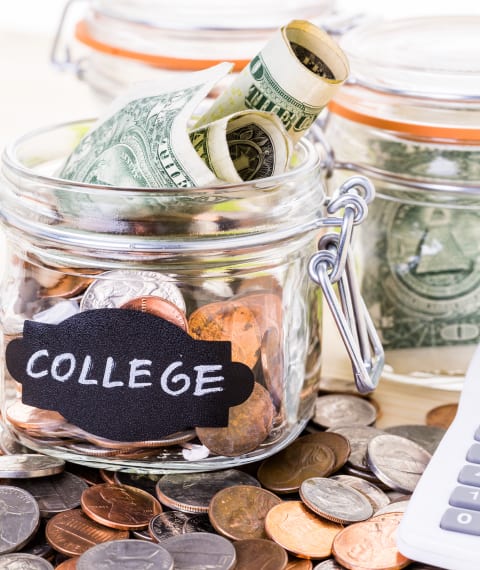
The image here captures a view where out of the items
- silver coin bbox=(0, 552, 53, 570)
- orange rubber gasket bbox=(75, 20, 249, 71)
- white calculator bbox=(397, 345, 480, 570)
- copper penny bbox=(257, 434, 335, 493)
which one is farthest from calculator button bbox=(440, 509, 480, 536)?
orange rubber gasket bbox=(75, 20, 249, 71)

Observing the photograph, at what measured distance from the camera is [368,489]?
57cm

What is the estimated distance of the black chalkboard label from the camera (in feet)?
1.77

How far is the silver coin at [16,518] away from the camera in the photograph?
1.65ft

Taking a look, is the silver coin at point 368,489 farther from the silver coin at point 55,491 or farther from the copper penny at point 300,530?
the silver coin at point 55,491

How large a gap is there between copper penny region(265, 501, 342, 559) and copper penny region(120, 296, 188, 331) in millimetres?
Result: 115

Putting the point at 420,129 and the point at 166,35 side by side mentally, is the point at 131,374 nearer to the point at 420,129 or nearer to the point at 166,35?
the point at 420,129

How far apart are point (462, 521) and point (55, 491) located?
228 mm

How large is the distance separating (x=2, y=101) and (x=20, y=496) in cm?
87

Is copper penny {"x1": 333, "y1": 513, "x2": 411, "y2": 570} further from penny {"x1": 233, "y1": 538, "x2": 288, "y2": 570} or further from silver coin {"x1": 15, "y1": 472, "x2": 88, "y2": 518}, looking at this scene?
silver coin {"x1": 15, "y1": 472, "x2": 88, "y2": 518}

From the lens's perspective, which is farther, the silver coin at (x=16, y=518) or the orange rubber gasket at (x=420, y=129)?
the orange rubber gasket at (x=420, y=129)

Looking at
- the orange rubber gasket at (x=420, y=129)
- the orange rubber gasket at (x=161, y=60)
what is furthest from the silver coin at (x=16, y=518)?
the orange rubber gasket at (x=161, y=60)

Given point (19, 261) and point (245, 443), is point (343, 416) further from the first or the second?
point (19, 261)

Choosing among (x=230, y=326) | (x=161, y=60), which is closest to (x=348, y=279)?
(x=230, y=326)

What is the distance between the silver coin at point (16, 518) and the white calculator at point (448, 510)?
0.19m
